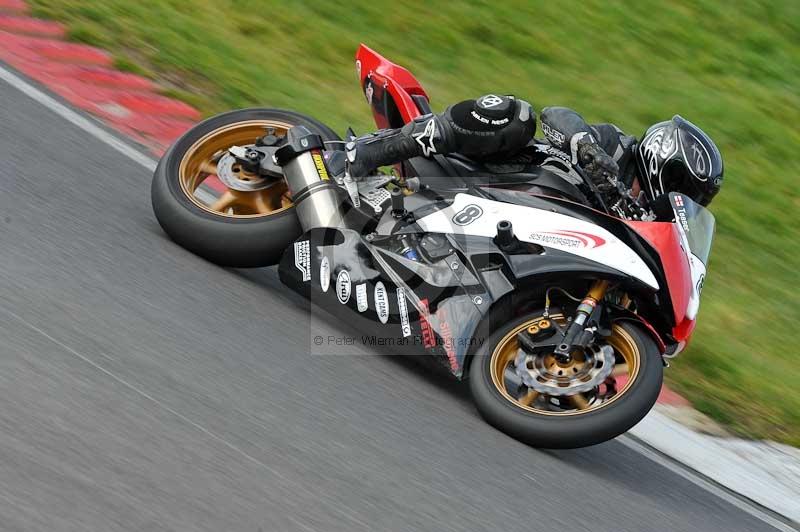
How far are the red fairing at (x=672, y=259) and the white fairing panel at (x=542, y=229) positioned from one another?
0.25 ft

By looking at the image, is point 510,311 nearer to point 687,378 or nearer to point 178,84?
point 687,378

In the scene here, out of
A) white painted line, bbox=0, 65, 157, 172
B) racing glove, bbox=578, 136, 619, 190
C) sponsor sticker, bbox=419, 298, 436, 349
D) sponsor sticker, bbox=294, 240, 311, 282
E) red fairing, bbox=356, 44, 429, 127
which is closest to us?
racing glove, bbox=578, 136, 619, 190

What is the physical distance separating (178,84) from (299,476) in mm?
4662

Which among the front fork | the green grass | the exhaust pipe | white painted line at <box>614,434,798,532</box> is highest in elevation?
the exhaust pipe

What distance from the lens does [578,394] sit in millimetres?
4711

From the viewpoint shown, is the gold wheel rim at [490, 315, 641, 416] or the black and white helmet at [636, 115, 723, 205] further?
the black and white helmet at [636, 115, 723, 205]

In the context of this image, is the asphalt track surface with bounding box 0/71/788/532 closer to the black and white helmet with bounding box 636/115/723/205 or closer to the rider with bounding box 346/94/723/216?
the rider with bounding box 346/94/723/216

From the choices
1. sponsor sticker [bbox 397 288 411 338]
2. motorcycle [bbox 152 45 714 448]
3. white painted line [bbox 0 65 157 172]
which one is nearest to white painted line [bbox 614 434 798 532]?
motorcycle [bbox 152 45 714 448]

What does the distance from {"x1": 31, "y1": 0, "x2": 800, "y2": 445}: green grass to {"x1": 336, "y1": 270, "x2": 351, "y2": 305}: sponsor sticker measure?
1.98 metres

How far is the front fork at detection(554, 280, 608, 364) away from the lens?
15.1 feet

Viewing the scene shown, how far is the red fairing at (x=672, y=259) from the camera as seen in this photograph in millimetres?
4641

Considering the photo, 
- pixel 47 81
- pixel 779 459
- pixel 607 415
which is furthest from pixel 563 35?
pixel 607 415

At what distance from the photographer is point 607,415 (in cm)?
448

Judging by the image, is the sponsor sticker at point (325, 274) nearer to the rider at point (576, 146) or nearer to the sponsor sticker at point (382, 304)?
the sponsor sticker at point (382, 304)
